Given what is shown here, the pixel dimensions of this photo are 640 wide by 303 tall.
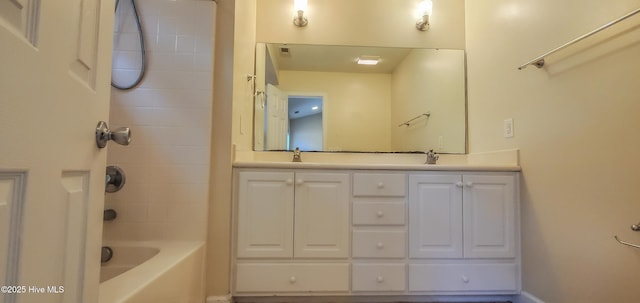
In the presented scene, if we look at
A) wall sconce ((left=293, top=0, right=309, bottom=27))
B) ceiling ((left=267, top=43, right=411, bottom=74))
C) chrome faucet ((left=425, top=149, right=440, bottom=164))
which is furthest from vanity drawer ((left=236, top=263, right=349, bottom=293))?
wall sconce ((left=293, top=0, right=309, bottom=27))

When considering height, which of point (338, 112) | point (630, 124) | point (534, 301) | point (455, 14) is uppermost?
point (455, 14)

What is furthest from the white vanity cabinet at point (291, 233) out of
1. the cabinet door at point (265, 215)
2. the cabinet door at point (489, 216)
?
the cabinet door at point (489, 216)

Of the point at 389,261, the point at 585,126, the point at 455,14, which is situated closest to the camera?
the point at 585,126

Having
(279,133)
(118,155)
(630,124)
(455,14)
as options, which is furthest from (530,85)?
(118,155)

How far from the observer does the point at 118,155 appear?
5.11 ft

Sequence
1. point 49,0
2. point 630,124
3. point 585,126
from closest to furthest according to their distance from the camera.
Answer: point 49,0 → point 630,124 → point 585,126

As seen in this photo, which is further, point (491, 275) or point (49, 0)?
point (491, 275)

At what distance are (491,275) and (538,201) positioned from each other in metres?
0.48

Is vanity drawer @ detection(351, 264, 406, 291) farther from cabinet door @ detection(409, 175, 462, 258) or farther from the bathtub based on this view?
the bathtub

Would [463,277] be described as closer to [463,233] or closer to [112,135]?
[463,233]

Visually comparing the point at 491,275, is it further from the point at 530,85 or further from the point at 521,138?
the point at 530,85

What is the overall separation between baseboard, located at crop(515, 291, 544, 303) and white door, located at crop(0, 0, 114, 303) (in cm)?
191

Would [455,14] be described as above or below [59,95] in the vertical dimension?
above

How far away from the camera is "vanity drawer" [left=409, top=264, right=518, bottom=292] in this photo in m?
1.69
